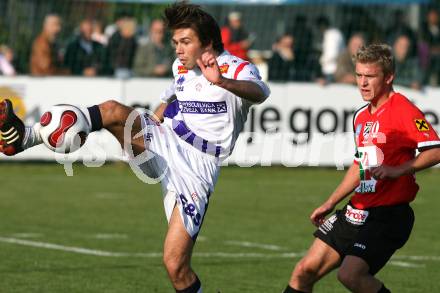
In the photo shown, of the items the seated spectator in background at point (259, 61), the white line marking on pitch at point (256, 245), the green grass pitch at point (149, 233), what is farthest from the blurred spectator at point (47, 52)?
the white line marking on pitch at point (256, 245)

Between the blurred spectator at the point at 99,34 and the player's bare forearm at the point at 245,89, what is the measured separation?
14.5 meters

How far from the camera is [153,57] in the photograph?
21.8 meters

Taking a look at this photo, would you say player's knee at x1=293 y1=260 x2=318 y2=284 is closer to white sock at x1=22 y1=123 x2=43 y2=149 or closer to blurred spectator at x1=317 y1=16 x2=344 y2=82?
white sock at x1=22 y1=123 x2=43 y2=149

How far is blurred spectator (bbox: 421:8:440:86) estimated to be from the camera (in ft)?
74.5

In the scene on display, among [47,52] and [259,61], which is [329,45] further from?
[47,52]

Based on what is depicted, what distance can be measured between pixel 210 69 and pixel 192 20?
0.74 meters

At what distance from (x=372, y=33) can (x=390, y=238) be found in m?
16.1

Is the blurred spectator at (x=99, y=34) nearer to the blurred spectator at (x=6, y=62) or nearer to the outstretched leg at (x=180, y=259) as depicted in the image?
the blurred spectator at (x=6, y=62)

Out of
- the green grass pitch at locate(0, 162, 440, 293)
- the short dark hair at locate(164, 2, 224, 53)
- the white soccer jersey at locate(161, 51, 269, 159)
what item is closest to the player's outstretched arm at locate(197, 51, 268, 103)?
the short dark hair at locate(164, 2, 224, 53)

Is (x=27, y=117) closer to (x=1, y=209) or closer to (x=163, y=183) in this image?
(x=1, y=209)

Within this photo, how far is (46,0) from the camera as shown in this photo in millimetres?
22938

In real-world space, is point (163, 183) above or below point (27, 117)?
above

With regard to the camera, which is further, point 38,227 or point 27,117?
point 27,117

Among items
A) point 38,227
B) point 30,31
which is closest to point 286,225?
point 38,227
